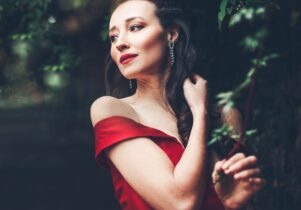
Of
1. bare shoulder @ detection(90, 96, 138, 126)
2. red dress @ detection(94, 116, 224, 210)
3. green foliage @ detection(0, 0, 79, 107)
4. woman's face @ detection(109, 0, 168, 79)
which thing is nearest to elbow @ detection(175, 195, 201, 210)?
red dress @ detection(94, 116, 224, 210)

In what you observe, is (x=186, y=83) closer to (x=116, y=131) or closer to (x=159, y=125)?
(x=159, y=125)

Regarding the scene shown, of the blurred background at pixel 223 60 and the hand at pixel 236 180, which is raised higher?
the blurred background at pixel 223 60

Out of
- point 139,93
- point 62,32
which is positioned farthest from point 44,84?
point 139,93

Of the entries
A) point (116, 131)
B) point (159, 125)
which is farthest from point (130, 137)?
point (159, 125)

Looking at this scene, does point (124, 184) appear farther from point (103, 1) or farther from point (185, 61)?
point (103, 1)

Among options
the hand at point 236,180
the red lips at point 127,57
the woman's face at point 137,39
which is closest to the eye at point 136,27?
the woman's face at point 137,39

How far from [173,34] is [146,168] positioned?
1.87 feet

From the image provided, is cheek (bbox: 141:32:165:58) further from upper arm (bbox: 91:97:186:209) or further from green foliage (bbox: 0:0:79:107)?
green foliage (bbox: 0:0:79:107)

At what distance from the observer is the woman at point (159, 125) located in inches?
90.9

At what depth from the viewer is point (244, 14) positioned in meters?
2.95

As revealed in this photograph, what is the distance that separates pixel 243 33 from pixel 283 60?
11.0 inches

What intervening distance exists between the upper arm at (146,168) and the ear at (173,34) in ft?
1.18

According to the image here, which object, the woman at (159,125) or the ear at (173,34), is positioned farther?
the ear at (173,34)

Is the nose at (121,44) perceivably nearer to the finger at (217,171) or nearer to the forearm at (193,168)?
the forearm at (193,168)
